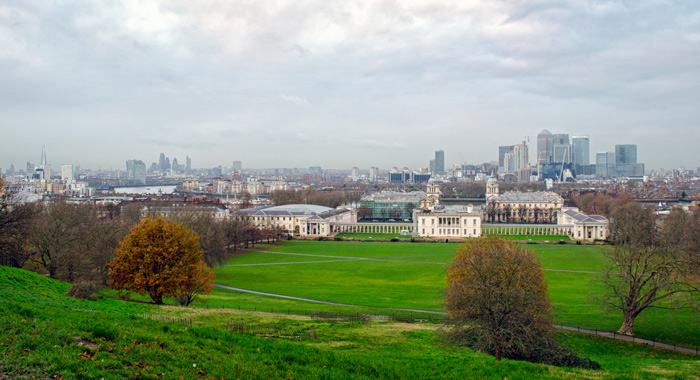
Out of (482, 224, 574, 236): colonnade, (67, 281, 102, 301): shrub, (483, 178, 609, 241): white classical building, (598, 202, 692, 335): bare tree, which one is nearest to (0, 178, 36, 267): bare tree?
(67, 281, 102, 301): shrub

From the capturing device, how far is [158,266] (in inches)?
1173

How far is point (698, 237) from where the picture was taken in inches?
1865

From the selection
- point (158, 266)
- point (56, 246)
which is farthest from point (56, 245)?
point (158, 266)

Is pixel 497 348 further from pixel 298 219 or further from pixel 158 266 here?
pixel 298 219

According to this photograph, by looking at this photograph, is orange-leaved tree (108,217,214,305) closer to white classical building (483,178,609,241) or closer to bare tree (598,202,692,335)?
bare tree (598,202,692,335)

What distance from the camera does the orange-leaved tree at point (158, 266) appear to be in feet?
94.2

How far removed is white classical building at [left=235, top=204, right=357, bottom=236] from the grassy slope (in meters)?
75.6

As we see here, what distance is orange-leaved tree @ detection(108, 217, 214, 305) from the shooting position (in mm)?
28703

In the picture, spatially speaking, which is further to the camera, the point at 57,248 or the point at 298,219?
the point at 298,219

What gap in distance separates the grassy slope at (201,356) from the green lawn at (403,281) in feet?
33.7

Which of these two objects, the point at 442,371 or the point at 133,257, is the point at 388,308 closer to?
the point at 133,257

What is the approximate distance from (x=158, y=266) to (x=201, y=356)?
1974cm

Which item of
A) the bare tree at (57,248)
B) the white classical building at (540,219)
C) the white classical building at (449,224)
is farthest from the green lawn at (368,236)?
the bare tree at (57,248)

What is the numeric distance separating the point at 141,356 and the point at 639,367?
15.7 meters
